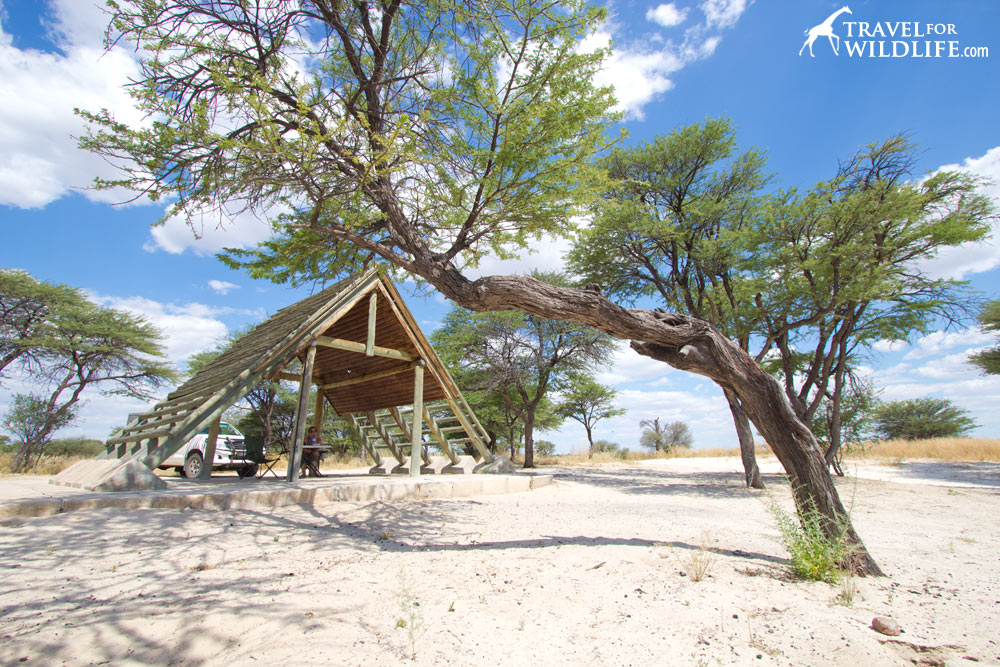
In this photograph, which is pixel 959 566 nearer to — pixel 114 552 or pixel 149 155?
pixel 114 552

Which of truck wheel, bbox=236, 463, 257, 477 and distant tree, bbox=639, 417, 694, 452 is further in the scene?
distant tree, bbox=639, 417, 694, 452

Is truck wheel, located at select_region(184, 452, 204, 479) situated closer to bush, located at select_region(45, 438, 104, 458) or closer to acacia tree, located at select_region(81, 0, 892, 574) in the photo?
acacia tree, located at select_region(81, 0, 892, 574)

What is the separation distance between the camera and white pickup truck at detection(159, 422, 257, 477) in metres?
10.5

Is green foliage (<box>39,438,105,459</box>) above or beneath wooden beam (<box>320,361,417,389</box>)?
beneath

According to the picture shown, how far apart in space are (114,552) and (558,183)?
612 centimetres

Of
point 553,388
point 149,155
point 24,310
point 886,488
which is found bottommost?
point 886,488

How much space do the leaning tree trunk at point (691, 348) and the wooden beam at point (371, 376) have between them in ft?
17.6

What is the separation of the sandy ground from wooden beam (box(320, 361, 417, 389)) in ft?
14.7

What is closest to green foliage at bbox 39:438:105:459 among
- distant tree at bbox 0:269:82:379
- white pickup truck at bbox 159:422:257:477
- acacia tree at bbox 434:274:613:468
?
distant tree at bbox 0:269:82:379

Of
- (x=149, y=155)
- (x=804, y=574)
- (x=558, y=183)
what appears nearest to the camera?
(x=804, y=574)

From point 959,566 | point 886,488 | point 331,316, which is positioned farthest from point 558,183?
point 886,488

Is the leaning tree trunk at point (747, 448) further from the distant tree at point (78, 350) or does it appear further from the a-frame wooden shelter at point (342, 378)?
the distant tree at point (78, 350)

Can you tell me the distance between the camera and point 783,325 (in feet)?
39.9

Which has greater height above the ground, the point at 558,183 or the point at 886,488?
the point at 558,183
